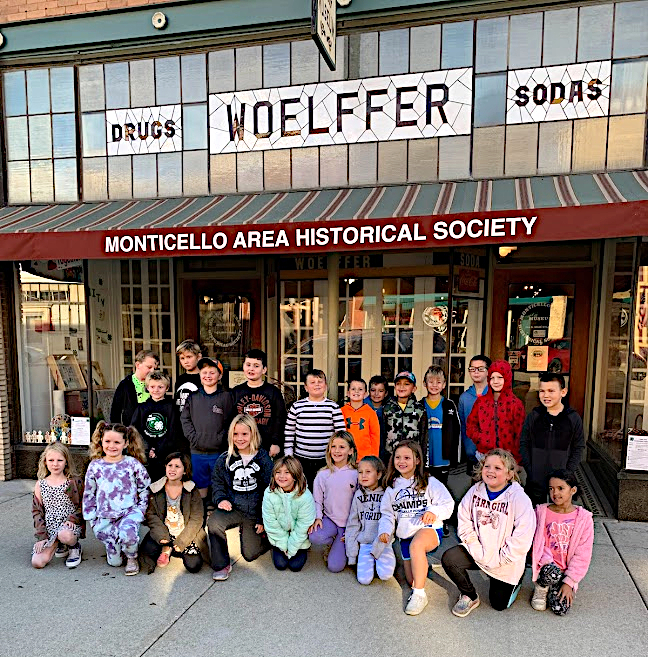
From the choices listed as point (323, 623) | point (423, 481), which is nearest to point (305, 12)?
point (423, 481)

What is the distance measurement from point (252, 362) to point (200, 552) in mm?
1579

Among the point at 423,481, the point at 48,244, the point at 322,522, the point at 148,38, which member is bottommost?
the point at 322,522

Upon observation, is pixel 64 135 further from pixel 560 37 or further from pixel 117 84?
pixel 560 37

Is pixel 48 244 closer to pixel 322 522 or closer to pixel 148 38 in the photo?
pixel 148 38

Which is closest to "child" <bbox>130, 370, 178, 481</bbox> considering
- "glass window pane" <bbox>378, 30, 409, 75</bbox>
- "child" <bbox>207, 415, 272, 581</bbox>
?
"child" <bbox>207, 415, 272, 581</bbox>

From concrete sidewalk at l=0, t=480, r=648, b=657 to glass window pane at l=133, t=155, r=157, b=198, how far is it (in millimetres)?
4136

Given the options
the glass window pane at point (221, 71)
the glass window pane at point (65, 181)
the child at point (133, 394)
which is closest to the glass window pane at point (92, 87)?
the glass window pane at point (65, 181)

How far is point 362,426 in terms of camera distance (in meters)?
4.47

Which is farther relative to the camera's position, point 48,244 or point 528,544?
point 48,244

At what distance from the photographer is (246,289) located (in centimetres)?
718

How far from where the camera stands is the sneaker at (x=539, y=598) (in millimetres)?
3455

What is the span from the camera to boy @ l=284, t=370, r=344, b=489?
4445mm

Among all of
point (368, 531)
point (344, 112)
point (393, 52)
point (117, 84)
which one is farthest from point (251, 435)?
point (117, 84)

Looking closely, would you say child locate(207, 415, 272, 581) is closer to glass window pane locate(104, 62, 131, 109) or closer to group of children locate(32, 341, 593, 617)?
group of children locate(32, 341, 593, 617)
